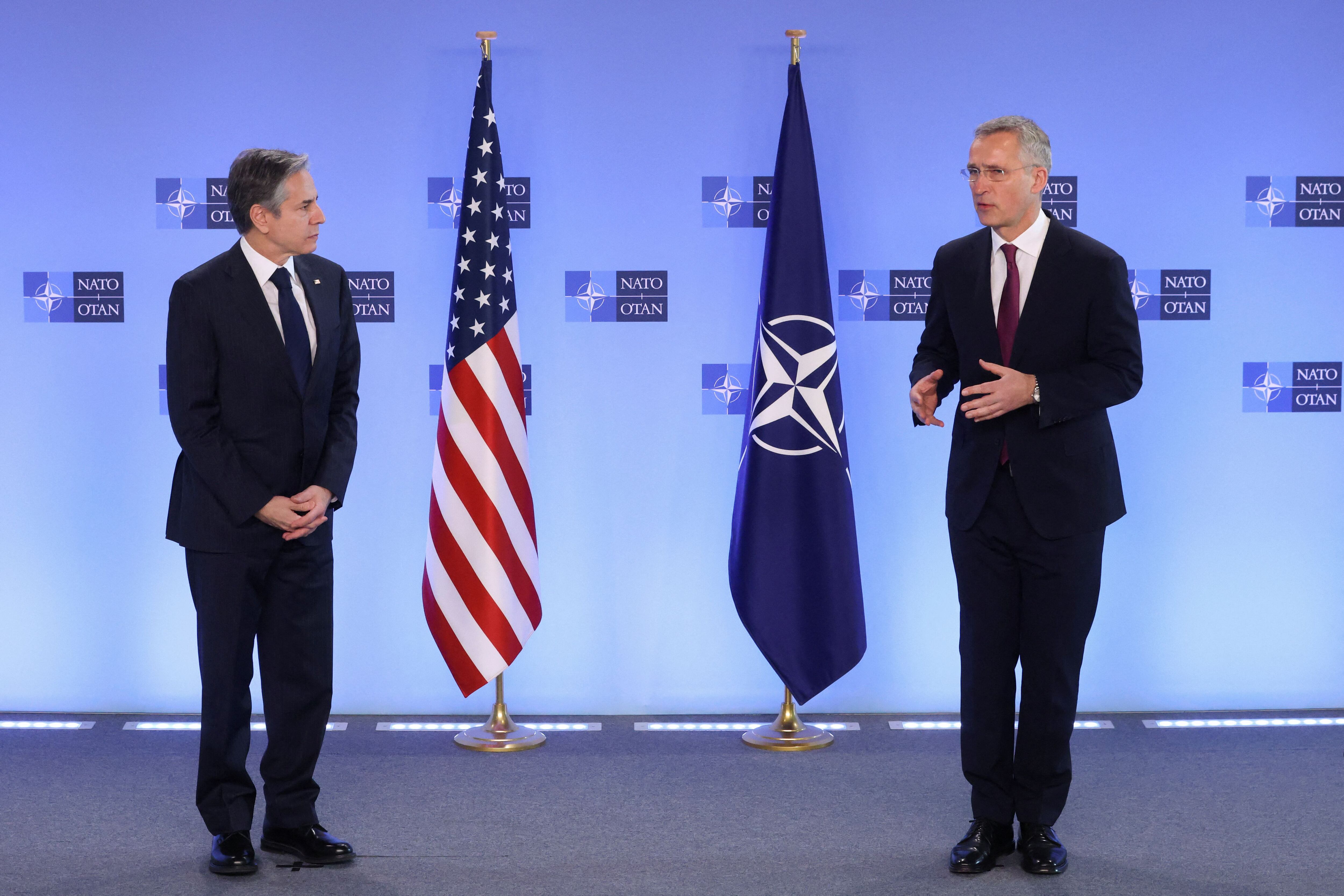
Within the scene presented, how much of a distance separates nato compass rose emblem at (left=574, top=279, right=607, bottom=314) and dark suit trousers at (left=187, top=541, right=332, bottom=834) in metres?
1.66

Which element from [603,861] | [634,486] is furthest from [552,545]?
[603,861]

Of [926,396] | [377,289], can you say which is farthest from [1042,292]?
[377,289]

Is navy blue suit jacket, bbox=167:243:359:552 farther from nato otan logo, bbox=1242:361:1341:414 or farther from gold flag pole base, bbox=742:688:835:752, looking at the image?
nato otan logo, bbox=1242:361:1341:414

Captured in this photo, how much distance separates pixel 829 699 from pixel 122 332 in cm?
291

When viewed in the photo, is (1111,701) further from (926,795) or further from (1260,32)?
(1260,32)

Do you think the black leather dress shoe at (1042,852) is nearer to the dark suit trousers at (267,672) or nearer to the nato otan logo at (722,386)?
the dark suit trousers at (267,672)

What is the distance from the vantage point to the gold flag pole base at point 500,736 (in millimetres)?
4125

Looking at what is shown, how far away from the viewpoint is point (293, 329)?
2979 millimetres

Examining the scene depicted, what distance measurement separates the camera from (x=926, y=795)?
3.62m

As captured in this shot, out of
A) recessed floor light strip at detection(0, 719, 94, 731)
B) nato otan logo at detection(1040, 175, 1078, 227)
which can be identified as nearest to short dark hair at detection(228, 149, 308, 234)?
recessed floor light strip at detection(0, 719, 94, 731)

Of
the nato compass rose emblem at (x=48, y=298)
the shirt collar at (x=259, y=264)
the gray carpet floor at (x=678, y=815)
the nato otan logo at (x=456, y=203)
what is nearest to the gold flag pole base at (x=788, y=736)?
the gray carpet floor at (x=678, y=815)

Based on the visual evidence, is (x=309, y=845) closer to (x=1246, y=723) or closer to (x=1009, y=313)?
(x=1009, y=313)

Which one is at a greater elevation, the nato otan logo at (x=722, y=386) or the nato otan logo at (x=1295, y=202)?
the nato otan logo at (x=1295, y=202)

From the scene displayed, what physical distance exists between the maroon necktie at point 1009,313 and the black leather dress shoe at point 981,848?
2.97 feet
